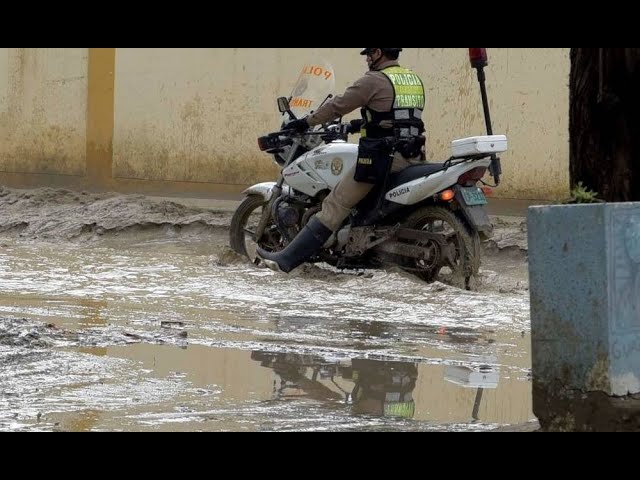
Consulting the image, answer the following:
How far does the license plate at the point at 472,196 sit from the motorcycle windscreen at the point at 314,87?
1.80 m

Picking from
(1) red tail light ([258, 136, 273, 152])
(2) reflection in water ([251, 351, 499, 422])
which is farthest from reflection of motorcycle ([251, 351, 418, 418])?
(1) red tail light ([258, 136, 273, 152])

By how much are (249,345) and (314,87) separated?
3919 mm

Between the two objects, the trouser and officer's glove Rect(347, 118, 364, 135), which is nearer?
the trouser

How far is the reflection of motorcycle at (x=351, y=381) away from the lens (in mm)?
5246

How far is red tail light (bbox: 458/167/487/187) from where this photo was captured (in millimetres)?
8656

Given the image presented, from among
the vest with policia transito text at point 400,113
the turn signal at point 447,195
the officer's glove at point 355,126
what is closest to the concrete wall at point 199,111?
the officer's glove at point 355,126

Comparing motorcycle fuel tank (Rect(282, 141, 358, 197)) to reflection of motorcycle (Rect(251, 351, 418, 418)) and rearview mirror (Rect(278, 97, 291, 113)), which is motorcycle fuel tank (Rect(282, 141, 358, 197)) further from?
reflection of motorcycle (Rect(251, 351, 418, 418))

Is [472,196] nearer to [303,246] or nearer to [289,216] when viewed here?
[303,246]
